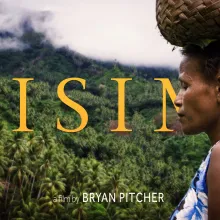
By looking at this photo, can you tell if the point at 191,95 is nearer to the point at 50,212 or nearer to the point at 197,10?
the point at 197,10

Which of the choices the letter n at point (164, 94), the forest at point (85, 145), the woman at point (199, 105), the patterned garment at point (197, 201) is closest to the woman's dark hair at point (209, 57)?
the woman at point (199, 105)

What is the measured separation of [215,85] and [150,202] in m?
20.6

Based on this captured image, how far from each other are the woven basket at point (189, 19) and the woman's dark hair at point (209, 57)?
11 millimetres

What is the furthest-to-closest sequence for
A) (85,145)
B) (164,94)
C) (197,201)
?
(85,145), (164,94), (197,201)

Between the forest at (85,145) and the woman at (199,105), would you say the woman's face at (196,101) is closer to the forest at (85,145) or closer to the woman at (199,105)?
the woman at (199,105)

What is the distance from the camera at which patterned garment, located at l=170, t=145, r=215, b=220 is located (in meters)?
0.68

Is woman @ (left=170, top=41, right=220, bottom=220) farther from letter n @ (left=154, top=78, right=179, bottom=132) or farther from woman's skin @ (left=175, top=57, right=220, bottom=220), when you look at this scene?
letter n @ (left=154, top=78, right=179, bottom=132)

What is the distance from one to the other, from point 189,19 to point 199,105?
0.10 m

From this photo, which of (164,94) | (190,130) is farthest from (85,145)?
(190,130)

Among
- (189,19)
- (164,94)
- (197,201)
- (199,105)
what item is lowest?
(197,201)

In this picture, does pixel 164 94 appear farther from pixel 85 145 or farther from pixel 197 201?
pixel 197 201

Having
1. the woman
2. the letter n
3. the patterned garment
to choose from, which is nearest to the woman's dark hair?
the woman

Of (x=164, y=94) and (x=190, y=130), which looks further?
(x=164, y=94)

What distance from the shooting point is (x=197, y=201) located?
694 mm
